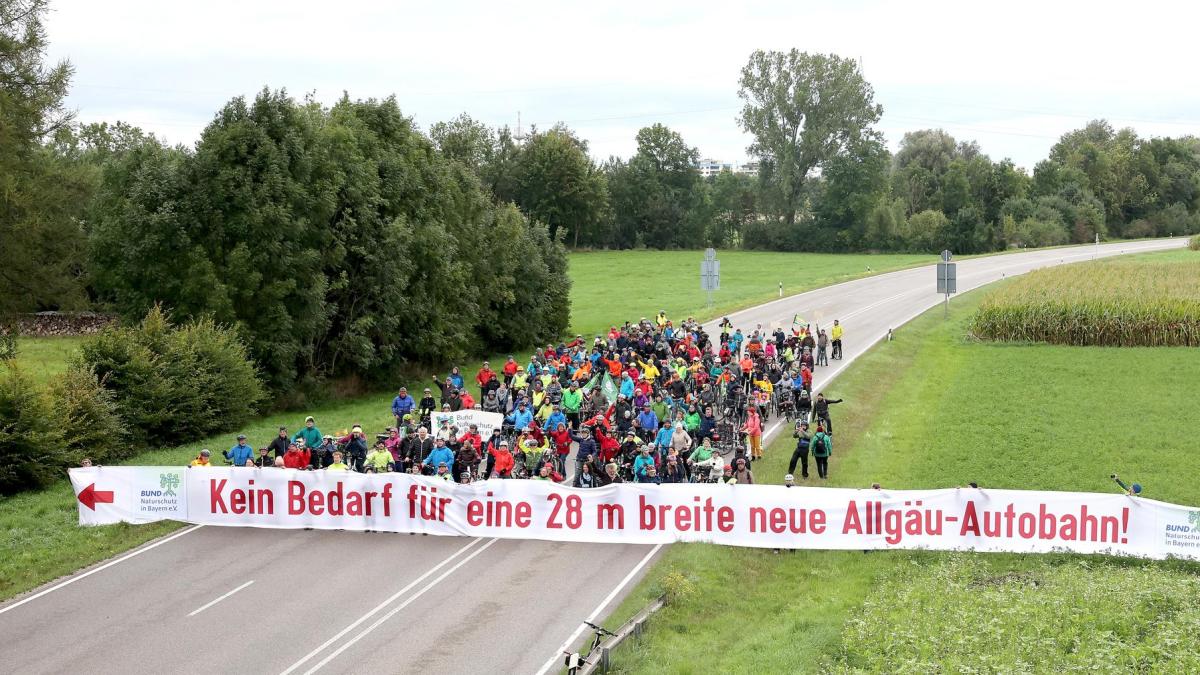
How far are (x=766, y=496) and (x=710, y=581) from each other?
2269mm

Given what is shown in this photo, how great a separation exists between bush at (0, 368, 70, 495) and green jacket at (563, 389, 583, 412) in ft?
39.8

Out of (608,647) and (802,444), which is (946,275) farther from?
(608,647)

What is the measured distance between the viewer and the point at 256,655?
15258 millimetres

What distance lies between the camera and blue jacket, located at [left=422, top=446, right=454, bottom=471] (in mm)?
21891

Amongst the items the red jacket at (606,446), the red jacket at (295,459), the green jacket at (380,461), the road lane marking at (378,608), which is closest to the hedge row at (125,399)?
the red jacket at (295,459)

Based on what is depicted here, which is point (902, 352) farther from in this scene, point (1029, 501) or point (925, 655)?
point (925, 655)

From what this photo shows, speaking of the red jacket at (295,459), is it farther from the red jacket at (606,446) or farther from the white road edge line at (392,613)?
the red jacket at (606,446)

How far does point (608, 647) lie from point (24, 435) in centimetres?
1662

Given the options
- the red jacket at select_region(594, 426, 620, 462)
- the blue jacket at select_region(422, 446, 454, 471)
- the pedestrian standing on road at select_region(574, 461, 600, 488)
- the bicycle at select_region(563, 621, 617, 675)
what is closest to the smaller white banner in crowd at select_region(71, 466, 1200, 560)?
the blue jacket at select_region(422, 446, 454, 471)

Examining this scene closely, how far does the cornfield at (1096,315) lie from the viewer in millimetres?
43844

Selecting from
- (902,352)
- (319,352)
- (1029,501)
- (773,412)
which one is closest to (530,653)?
(1029,501)

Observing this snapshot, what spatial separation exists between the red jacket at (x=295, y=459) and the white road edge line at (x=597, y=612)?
779cm

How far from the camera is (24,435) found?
24.3m

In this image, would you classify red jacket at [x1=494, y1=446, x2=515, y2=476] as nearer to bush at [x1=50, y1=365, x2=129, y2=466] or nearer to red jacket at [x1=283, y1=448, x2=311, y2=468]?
red jacket at [x1=283, y1=448, x2=311, y2=468]
